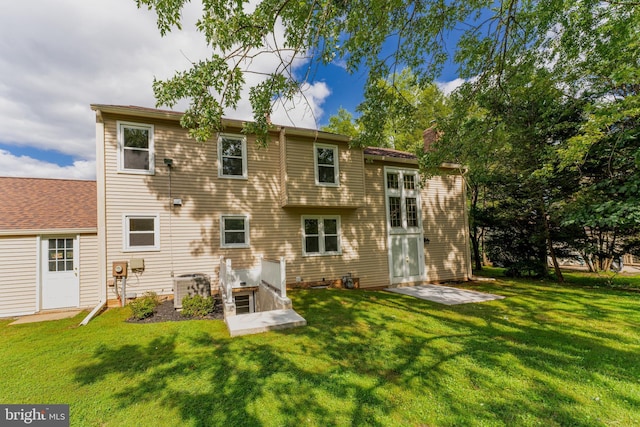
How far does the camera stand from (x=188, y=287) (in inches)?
262

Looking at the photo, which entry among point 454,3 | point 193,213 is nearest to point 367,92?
point 454,3

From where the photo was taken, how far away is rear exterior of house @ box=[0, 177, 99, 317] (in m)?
7.00

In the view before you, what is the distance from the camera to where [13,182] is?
893cm

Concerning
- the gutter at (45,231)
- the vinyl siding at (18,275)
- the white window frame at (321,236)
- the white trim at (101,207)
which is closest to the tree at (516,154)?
the white window frame at (321,236)

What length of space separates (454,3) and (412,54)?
1.12m

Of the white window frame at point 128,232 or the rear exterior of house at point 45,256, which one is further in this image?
the white window frame at point 128,232

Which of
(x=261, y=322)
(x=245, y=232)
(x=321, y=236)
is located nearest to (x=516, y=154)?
(x=321, y=236)

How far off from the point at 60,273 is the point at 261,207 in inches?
241

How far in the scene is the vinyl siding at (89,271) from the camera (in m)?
7.56

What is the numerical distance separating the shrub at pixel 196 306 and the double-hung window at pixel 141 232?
2374mm

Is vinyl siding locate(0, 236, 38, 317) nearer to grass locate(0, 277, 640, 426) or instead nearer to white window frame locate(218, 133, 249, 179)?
grass locate(0, 277, 640, 426)

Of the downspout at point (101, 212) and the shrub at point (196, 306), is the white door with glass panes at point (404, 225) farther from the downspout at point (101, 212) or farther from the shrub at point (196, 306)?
the downspout at point (101, 212)

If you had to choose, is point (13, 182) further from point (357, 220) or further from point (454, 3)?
point (454, 3)

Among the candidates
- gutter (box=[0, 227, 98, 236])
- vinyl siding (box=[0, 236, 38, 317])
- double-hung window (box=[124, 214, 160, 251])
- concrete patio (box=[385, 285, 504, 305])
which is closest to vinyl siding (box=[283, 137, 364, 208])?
concrete patio (box=[385, 285, 504, 305])
